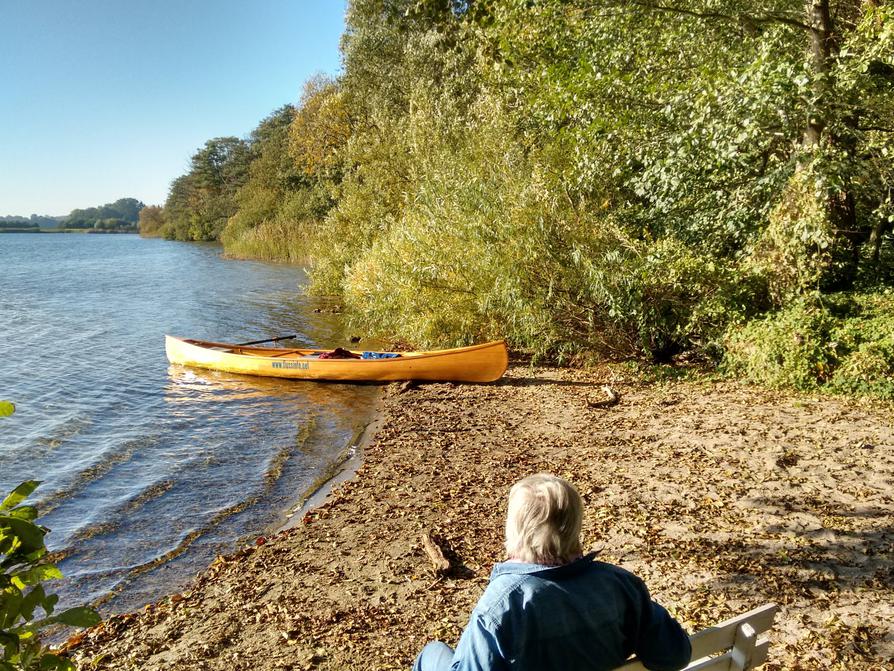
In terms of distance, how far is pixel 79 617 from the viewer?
184cm

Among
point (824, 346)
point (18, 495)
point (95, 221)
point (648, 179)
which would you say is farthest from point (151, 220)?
→ point (18, 495)

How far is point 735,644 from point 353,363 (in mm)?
10707

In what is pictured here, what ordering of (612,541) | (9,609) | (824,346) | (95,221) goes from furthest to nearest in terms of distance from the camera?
(95,221) → (824,346) → (612,541) → (9,609)

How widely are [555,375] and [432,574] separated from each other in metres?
→ 7.38

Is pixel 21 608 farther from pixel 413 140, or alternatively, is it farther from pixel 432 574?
pixel 413 140

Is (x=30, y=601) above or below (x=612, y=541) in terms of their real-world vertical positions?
above

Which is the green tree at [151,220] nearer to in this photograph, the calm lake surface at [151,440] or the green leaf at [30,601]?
the calm lake surface at [151,440]

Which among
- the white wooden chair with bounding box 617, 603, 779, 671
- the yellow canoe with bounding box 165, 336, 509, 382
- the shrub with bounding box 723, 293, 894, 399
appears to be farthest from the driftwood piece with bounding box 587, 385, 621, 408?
the white wooden chair with bounding box 617, 603, 779, 671

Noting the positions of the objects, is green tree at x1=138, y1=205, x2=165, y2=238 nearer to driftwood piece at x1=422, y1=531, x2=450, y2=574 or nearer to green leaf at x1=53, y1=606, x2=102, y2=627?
driftwood piece at x1=422, y1=531, x2=450, y2=574

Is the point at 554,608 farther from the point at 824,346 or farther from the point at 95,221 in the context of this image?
the point at 95,221

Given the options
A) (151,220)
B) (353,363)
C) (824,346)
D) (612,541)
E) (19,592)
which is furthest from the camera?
(151,220)

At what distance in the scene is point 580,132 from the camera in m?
11.3

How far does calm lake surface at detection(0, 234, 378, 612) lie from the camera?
6766mm

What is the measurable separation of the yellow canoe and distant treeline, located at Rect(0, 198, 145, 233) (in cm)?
12436
